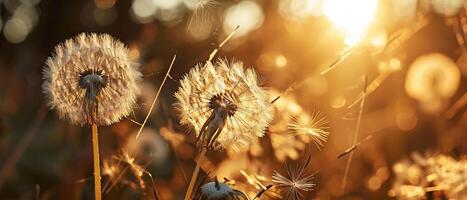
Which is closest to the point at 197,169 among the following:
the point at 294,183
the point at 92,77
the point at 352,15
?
the point at 294,183

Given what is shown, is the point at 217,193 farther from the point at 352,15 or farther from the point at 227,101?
the point at 352,15

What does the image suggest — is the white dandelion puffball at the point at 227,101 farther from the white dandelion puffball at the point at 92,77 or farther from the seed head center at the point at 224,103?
the white dandelion puffball at the point at 92,77

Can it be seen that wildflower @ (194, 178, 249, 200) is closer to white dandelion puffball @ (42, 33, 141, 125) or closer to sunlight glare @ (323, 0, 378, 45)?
white dandelion puffball @ (42, 33, 141, 125)

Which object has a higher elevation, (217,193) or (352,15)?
(352,15)

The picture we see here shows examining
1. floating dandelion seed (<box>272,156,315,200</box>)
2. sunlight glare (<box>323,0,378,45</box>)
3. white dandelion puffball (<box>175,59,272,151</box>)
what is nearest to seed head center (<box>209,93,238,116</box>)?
white dandelion puffball (<box>175,59,272,151</box>)

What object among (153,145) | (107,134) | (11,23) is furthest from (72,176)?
(11,23)

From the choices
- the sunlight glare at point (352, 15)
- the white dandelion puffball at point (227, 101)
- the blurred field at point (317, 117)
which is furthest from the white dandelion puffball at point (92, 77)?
the sunlight glare at point (352, 15)

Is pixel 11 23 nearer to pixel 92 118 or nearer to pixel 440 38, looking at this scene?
pixel 440 38
